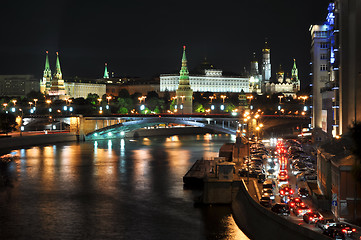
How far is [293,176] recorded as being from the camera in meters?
21.2

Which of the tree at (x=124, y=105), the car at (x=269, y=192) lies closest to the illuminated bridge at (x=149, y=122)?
the tree at (x=124, y=105)

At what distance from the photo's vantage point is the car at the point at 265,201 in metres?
14.6

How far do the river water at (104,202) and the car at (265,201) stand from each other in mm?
1061

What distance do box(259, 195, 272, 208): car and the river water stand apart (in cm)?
106

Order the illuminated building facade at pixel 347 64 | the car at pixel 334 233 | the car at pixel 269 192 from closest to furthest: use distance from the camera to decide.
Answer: the car at pixel 334 233 < the car at pixel 269 192 < the illuminated building facade at pixel 347 64

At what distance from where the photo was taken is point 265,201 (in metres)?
14.8

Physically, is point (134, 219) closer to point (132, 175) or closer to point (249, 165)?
point (249, 165)

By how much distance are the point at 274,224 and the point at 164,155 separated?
2244cm

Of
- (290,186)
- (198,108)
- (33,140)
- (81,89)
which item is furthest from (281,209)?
(81,89)

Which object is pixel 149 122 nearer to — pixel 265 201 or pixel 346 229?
pixel 265 201

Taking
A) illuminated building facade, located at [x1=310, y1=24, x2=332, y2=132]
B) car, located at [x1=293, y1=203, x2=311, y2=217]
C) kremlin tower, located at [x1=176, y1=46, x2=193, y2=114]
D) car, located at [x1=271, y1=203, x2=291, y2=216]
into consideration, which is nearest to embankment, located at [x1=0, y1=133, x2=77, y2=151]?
illuminated building facade, located at [x1=310, y1=24, x2=332, y2=132]

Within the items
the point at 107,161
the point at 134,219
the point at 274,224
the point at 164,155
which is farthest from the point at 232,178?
the point at 164,155

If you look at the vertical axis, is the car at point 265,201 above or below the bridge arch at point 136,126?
below

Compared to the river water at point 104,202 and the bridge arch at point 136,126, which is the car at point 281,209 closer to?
the river water at point 104,202
